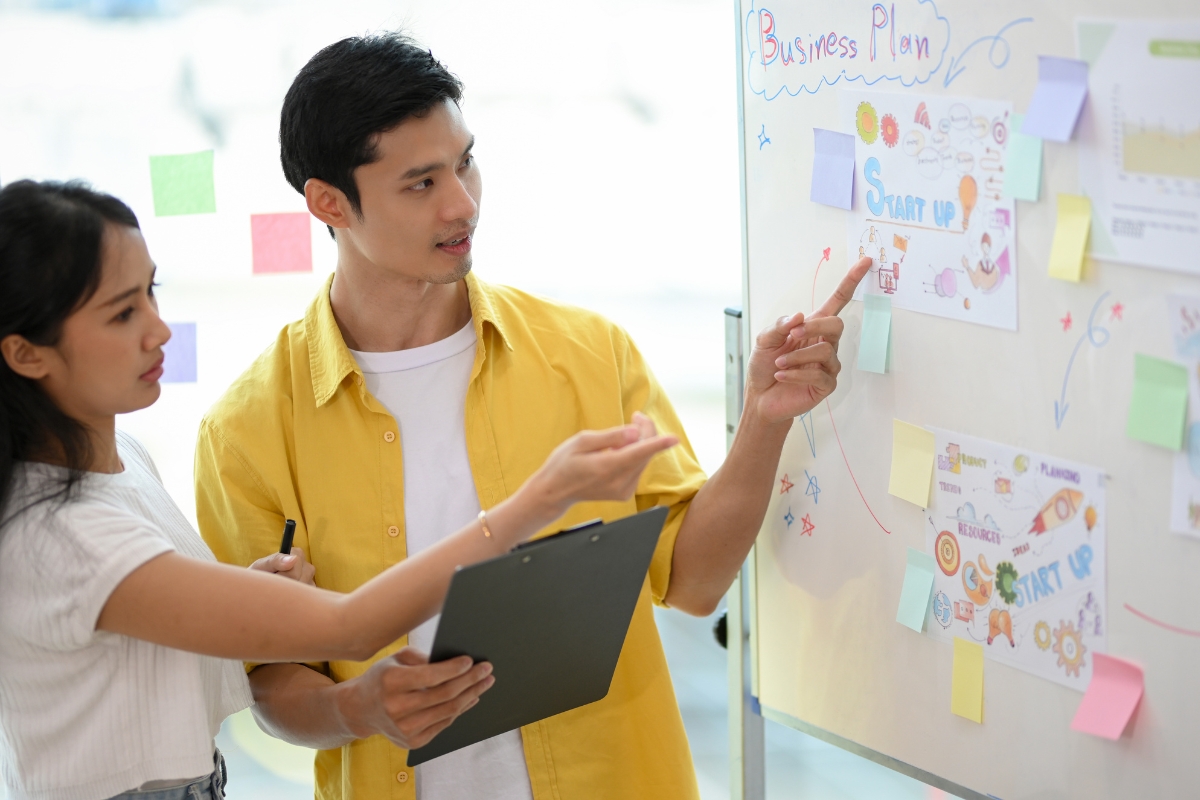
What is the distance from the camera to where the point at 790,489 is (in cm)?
143

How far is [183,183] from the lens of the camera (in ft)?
6.81

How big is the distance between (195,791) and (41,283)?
1.81 ft

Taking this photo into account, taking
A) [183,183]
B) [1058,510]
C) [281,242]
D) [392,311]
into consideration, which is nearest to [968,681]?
[1058,510]

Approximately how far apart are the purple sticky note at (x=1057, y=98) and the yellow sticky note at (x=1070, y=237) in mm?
60

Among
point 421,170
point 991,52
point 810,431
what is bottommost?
point 810,431

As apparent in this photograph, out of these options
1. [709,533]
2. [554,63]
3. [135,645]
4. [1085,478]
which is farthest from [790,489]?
[554,63]

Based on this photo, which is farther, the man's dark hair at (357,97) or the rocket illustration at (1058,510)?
the man's dark hair at (357,97)

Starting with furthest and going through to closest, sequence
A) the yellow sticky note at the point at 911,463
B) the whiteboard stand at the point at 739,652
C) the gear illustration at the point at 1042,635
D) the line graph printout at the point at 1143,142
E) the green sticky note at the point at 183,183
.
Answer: the green sticky note at the point at 183,183, the whiteboard stand at the point at 739,652, the yellow sticky note at the point at 911,463, the gear illustration at the point at 1042,635, the line graph printout at the point at 1143,142

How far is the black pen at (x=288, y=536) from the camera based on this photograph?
1303 mm

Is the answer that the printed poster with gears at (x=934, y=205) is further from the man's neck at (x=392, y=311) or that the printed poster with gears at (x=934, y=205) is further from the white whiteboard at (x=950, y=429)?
the man's neck at (x=392, y=311)

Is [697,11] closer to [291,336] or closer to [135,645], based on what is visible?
[291,336]

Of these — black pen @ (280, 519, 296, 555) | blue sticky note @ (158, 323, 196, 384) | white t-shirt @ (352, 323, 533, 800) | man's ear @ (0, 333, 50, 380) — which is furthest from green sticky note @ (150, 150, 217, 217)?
man's ear @ (0, 333, 50, 380)

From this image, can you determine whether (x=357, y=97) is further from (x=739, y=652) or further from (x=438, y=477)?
(x=739, y=652)

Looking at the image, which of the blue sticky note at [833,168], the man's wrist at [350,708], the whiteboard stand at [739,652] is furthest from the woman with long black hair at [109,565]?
the whiteboard stand at [739,652]
